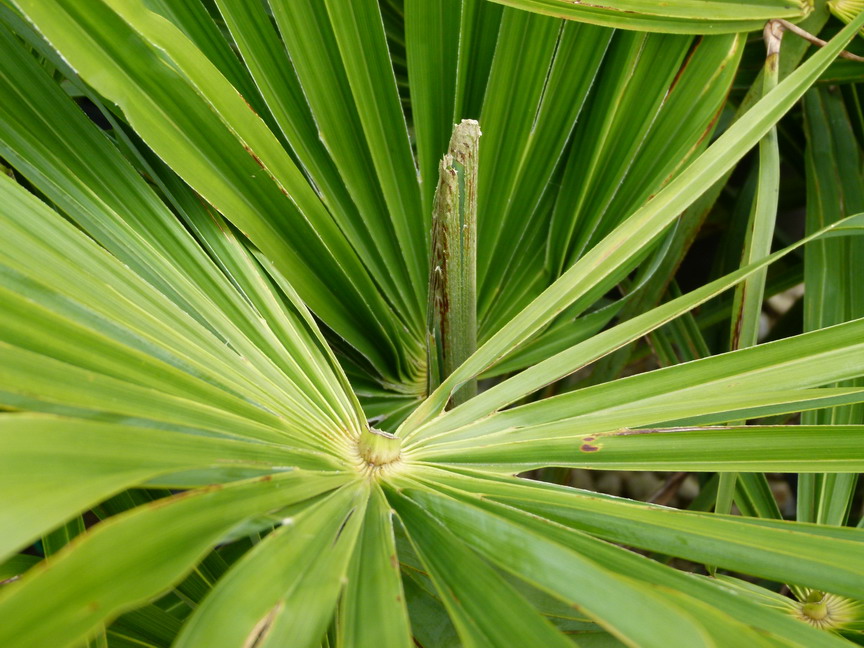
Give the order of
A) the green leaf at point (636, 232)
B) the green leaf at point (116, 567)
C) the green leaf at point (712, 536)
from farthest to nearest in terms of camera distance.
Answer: the green leaf at point (636, 232)
the green leaf at point (712, 536)
the green leaf at point (116, 567)

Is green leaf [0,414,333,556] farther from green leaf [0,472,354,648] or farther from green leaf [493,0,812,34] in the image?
green leaf [493,0,812,34]

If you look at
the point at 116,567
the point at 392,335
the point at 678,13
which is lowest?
the point at 116,567

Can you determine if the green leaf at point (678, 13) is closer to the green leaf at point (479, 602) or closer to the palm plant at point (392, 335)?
the palm plant at point (392, 335)

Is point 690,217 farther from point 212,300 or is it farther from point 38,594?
point 38,594

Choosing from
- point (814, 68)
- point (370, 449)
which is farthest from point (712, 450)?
point (814, 68)

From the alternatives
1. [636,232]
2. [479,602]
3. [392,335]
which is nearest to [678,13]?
[636,232]

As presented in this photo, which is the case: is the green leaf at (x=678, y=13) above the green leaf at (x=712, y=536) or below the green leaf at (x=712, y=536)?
above

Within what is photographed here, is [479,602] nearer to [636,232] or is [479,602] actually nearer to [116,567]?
[116,567]

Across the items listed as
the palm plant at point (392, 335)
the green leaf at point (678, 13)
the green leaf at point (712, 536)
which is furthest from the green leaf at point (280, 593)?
the green leaf at point (678, 13)
